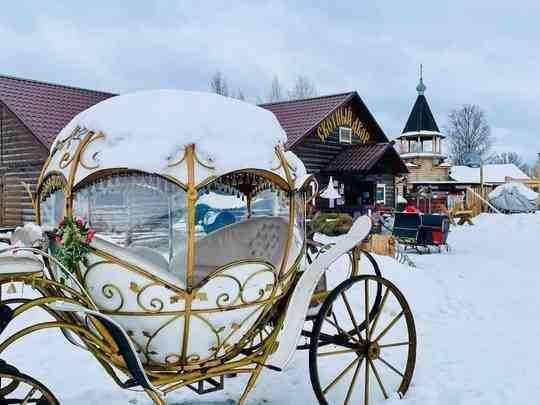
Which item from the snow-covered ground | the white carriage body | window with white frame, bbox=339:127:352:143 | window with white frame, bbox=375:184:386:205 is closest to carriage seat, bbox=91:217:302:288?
the white carriage body

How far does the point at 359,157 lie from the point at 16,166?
481 inches

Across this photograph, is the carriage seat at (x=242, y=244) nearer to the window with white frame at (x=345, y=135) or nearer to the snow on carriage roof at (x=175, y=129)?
the snow on carriage roof at (x=175, y=129)

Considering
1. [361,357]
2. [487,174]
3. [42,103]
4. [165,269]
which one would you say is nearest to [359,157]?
[42,103]

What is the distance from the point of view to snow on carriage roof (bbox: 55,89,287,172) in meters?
2.76

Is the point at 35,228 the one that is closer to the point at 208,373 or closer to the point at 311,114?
the point at 208,373

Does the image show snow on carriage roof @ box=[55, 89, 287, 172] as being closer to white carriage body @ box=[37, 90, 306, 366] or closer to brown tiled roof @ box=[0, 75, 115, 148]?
white carriage body @ box=[37, 90, 306, 366]

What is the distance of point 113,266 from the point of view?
2.81m

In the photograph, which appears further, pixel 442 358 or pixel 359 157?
pixel 359 157

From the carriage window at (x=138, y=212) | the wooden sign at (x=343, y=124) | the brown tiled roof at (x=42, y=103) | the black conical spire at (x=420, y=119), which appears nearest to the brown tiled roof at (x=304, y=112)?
the wooden sign at (x=343, y=124)

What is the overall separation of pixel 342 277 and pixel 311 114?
12746mm

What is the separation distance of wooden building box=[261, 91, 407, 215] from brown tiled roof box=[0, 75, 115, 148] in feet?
25.0

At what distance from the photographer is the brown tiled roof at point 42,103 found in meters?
14.9

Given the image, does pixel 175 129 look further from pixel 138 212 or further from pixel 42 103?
pixel 42 103

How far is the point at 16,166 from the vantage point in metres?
15.8
